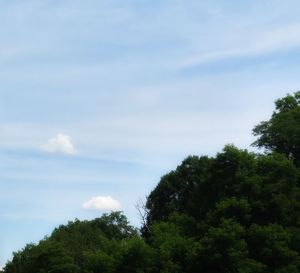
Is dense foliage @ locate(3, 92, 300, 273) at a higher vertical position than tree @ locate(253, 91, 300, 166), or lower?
lower

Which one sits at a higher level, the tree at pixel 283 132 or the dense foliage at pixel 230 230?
the tree at pixel 283 132

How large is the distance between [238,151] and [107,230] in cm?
3358

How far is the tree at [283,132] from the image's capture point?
157 feet

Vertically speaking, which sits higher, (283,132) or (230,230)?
(283,132)

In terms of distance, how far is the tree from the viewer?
47.8 metres

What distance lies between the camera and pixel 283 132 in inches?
1907

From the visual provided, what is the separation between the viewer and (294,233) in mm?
37844

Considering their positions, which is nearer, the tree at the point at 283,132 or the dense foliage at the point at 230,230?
the dense foliage at the point at 230,230

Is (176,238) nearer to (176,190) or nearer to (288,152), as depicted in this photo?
(288,152)

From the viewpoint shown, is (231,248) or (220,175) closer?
(231,248)

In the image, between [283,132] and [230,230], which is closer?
[230,230]

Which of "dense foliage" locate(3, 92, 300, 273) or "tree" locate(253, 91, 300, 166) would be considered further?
"tree" locate(253, 91, 300, 166)

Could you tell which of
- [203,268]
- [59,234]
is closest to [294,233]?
[203,268]

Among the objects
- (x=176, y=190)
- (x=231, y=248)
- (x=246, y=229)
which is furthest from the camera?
(x=176, y=190)
